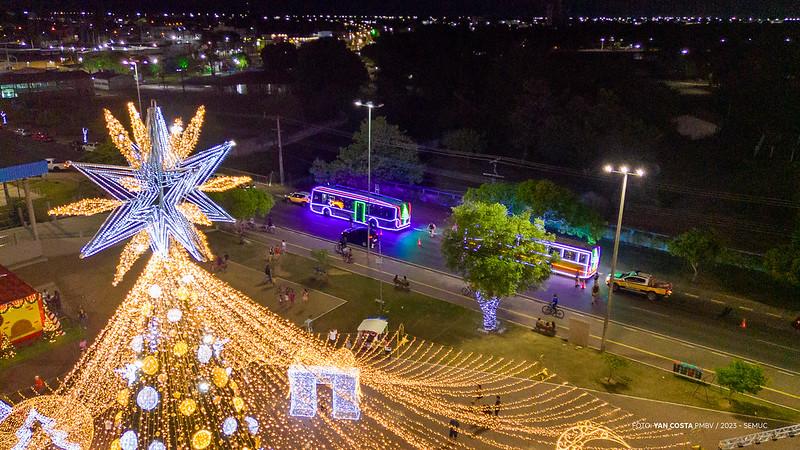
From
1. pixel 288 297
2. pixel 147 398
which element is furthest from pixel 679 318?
pixel 147 398

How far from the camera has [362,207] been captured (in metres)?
40.2

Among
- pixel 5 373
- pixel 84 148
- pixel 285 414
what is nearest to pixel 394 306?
pixel 285 414

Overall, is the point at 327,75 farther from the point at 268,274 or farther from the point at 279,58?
the point at 268,274

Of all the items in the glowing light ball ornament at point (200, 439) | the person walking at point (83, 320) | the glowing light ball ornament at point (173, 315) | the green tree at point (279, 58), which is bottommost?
the person walking at point (83, 320)

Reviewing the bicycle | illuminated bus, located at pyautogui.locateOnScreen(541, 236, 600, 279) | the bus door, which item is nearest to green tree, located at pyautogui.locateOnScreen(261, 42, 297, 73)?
the bus door

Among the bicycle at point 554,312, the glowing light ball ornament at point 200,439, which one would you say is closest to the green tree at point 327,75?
the bicycle at point 554,312

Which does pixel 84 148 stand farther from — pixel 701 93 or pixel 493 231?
pixel 701 93

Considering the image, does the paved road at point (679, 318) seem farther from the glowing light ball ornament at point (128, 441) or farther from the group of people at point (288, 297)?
the glowing light ball ornament at point (128, 441)

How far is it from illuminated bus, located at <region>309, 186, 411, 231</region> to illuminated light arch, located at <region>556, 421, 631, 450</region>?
2115 centimetres

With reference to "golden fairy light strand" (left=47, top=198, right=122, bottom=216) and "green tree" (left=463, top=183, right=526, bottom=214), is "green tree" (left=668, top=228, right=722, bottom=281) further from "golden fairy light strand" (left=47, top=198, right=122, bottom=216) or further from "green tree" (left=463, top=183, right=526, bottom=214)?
"golden fairy light strand" (left=47, top=198, right=122, bottom=216)

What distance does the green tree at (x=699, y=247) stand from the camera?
31469mm

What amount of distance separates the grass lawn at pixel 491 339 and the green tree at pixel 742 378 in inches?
46.3

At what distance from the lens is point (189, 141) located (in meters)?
17.8

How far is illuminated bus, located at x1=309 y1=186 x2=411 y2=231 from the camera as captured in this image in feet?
128
